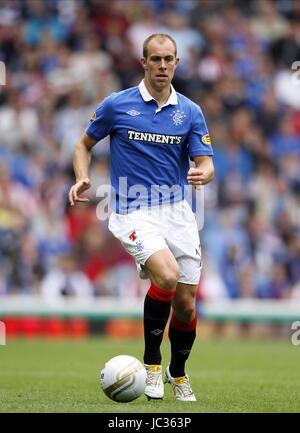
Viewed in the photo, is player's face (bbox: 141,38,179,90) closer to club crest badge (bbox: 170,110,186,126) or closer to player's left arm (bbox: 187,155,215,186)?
club crest badge (bbox: 170,110,186,126)

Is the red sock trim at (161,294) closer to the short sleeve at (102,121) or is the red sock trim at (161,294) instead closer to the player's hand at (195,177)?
the player's hand at (195,177)

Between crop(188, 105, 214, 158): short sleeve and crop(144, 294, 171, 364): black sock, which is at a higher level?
crop(188, 105, 214, 158): short sleeve

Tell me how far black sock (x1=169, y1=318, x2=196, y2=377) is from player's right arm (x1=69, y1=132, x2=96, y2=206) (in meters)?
1.28

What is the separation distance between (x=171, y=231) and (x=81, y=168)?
0.87 metres

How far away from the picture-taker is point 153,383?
786 cm

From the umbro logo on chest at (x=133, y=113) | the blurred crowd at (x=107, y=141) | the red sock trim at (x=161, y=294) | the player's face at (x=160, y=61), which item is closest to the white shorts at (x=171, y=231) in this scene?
the red sock trim at (x=161, y=294)

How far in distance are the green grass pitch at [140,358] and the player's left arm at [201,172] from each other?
5.26 ft

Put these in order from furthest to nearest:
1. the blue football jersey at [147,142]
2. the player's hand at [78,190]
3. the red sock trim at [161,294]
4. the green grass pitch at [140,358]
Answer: the blue football jersey at [147,142] → the player's hand at [78,190] → the red sock trim at [161,294] → the green grass pitch at [140,358]

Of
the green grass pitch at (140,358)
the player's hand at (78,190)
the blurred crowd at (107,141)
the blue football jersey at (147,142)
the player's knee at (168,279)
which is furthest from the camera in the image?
the blurred crowd at (107,141)

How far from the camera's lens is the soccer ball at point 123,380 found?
745 centimetres

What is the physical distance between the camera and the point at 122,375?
7438 millimetres

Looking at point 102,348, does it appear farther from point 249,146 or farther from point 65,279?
point 249,146

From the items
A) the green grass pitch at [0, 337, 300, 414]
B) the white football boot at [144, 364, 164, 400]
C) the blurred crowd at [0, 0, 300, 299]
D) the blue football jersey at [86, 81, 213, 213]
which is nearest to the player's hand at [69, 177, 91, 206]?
the blue football jersey at [86, 81, 213, 213]

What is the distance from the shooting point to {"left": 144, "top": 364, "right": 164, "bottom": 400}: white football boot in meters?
7.83
